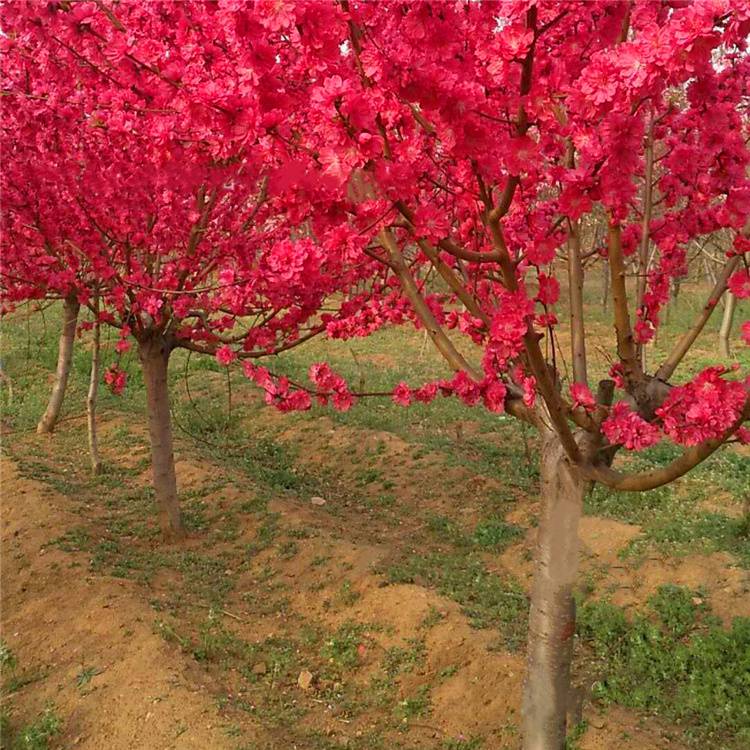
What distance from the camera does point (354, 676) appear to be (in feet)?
16.4

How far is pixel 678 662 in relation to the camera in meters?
4.91

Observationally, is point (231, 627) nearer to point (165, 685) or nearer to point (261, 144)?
point (165, 685)

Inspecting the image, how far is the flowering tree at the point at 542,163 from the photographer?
7.18ft

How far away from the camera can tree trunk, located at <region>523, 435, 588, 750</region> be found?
3.46 meters

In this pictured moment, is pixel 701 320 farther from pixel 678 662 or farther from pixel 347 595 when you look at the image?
pixel 347 595

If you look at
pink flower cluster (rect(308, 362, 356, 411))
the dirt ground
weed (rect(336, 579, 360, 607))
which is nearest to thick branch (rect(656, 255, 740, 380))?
pink flower cluster (rect(308, 362, 356, 411))

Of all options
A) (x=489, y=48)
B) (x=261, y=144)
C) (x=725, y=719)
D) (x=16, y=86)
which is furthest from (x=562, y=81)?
(x=16, y=86)

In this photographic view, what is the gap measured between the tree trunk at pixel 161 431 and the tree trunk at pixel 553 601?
3.97m

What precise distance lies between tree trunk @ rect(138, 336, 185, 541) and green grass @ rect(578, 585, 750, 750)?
153 inches

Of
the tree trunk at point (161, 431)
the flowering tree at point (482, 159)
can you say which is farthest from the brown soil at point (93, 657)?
the flowering tree at point (482, 159)

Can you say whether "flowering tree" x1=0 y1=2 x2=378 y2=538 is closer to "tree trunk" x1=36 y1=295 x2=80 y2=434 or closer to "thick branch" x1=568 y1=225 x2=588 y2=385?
"thick branch" x1=568 y1=225 x2=588 y2=385

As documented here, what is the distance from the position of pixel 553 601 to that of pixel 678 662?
6.91ft

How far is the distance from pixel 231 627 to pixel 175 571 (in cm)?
112

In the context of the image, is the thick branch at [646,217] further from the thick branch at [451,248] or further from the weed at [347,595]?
the weed at [347,595]
